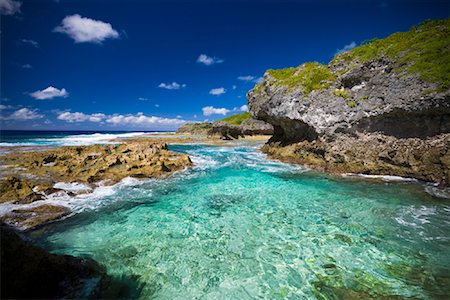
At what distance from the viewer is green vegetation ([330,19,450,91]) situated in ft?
44.5

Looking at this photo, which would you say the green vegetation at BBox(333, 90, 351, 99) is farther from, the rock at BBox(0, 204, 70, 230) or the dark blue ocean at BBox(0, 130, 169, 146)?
the dark blue ocean at BBox(0, 130, 169, 146)

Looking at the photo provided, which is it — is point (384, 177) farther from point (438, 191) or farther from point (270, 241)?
point (270, 241)

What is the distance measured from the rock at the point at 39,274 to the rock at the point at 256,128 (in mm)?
51720

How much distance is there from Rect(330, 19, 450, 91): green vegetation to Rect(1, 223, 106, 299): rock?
59.2ft

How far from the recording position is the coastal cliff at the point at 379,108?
534 inches

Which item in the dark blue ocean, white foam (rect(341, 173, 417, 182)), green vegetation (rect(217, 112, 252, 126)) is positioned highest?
green vegetation (rect(217, 112, 252, 126))

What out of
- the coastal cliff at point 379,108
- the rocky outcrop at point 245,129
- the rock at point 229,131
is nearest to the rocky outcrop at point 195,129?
the rock at point 229,131

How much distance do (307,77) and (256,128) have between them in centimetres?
3441

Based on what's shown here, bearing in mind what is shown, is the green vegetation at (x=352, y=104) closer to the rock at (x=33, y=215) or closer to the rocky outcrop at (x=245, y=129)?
the rock at (x=33, y=215)

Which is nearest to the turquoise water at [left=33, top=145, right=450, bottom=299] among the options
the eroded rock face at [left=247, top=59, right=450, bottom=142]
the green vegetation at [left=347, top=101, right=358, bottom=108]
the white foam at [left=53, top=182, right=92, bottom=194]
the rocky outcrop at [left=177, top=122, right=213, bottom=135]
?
the white foam at [left=53, top=182, right=92, bottom=194]

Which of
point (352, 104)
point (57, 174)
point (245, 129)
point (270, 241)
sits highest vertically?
point (352, 104)

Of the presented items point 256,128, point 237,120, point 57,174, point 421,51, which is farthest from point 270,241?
point 237,120

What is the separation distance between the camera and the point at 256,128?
182ft

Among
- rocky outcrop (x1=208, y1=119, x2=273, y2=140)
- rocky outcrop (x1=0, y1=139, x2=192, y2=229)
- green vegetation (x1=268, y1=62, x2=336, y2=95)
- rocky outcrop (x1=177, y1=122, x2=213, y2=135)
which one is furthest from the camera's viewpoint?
rocky outcrop (x1=177, y1=122, x2=213, y2=135)
